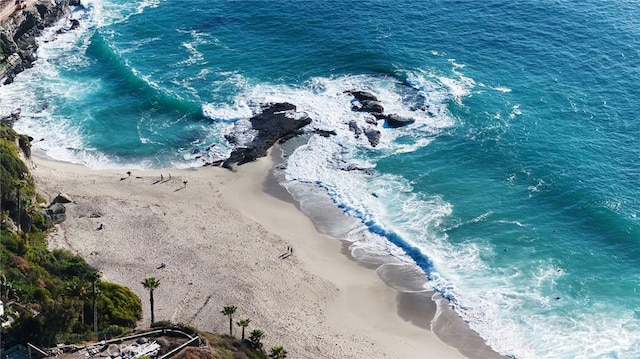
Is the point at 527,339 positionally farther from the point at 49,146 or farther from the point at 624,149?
the point at 49,146

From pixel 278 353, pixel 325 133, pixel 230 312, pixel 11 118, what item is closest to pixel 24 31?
pixel 11 118

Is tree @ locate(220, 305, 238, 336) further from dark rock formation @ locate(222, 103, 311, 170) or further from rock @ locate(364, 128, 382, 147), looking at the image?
rock @ locate(364, 128, 382, 147)

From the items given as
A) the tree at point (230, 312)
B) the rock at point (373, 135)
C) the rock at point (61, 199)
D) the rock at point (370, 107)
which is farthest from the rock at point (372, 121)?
the tree at point (230, 312)

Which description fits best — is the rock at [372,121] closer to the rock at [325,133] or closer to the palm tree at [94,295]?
the rock at [325,133]

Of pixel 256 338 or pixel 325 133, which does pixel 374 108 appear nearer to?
pixel 325 133

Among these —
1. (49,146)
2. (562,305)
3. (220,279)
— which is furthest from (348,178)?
(49,146)

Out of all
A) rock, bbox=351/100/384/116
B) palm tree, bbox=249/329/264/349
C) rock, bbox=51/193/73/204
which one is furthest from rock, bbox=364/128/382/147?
palm tree, bbox=249/329/264/349

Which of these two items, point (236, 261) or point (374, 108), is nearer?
point (236, 261)
